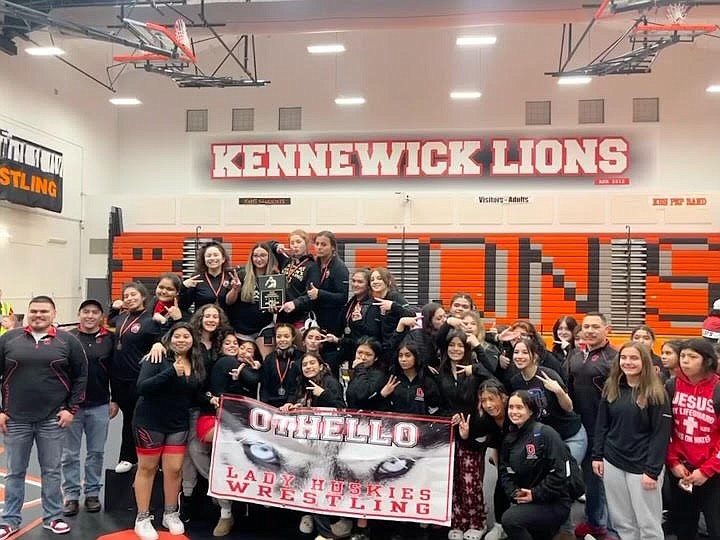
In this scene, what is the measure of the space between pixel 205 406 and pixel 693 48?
13.8m

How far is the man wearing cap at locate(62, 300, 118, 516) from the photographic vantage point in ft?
15.1

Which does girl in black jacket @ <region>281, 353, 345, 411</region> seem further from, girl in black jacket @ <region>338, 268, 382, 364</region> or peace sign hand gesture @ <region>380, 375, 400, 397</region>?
girl in black jacket @ <region>338, 268, 382, 364</region>

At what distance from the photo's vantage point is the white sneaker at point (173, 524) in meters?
4.22

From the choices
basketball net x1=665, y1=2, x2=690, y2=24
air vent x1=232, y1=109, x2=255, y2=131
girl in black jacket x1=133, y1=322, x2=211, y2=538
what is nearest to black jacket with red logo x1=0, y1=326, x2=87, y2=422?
girl in black jacket x1=133, y1=322, x2=211, y2=538

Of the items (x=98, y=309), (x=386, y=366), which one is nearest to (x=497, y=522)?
(x=386, y=366)

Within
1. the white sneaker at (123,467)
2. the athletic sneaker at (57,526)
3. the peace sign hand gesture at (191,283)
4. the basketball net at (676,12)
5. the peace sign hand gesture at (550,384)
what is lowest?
the athletic sneaker at (57,526)

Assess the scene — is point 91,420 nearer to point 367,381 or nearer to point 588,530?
point 367,381

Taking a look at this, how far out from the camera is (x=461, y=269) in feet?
40.9

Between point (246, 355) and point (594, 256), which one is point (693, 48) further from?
point (246, 355)

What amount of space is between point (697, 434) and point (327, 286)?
116 inches

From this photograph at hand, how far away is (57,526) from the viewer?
421cm

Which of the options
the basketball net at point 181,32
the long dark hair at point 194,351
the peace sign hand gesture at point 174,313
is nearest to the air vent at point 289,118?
the basketball net at point 181,32

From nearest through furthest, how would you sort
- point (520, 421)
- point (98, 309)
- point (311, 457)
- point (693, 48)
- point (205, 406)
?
1. point (520, 421)
2. point (311, 457)
3. point (205, 406)
4. point (98, 309)
5. point (693, 48)

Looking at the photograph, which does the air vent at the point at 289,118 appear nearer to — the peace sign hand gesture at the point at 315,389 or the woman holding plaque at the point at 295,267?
the woman holding plaque at the point at 295,267
